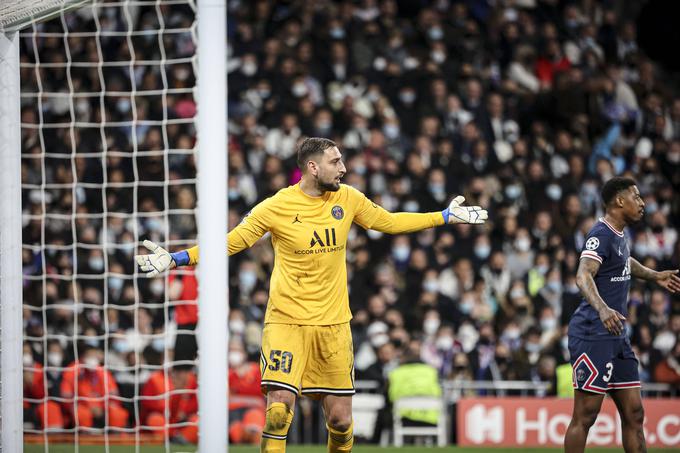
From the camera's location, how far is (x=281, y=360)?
682 centimetres

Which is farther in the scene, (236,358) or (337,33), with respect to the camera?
(337,33)

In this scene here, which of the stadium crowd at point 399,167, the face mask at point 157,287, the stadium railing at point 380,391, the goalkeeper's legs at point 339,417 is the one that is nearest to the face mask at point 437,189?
the stadium crowd at point 399,167

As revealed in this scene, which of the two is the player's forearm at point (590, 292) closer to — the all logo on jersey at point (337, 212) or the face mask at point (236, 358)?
the all logo on jersey at point (337, 212)

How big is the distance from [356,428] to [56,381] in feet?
11.2

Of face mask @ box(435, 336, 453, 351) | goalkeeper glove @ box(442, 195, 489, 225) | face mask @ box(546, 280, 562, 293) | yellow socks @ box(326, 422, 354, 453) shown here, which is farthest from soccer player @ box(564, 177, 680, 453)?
face mask @ box(546, 280, 562, 293)

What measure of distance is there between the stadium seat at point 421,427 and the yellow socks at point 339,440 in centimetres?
454

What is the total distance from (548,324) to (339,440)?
6581 millimetres

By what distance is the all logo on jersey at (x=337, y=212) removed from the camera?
7.13 meters

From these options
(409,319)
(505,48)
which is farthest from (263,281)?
(505,48)

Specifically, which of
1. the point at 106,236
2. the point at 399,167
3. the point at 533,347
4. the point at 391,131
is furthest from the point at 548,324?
the point at 106,236

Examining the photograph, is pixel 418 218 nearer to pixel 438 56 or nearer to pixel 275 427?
pixel 275 427

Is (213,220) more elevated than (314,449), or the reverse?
(213,220)

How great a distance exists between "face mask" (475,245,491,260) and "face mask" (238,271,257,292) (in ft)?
9.84

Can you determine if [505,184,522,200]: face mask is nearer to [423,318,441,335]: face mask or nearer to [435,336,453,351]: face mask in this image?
[423,318,441,335]: face mask
